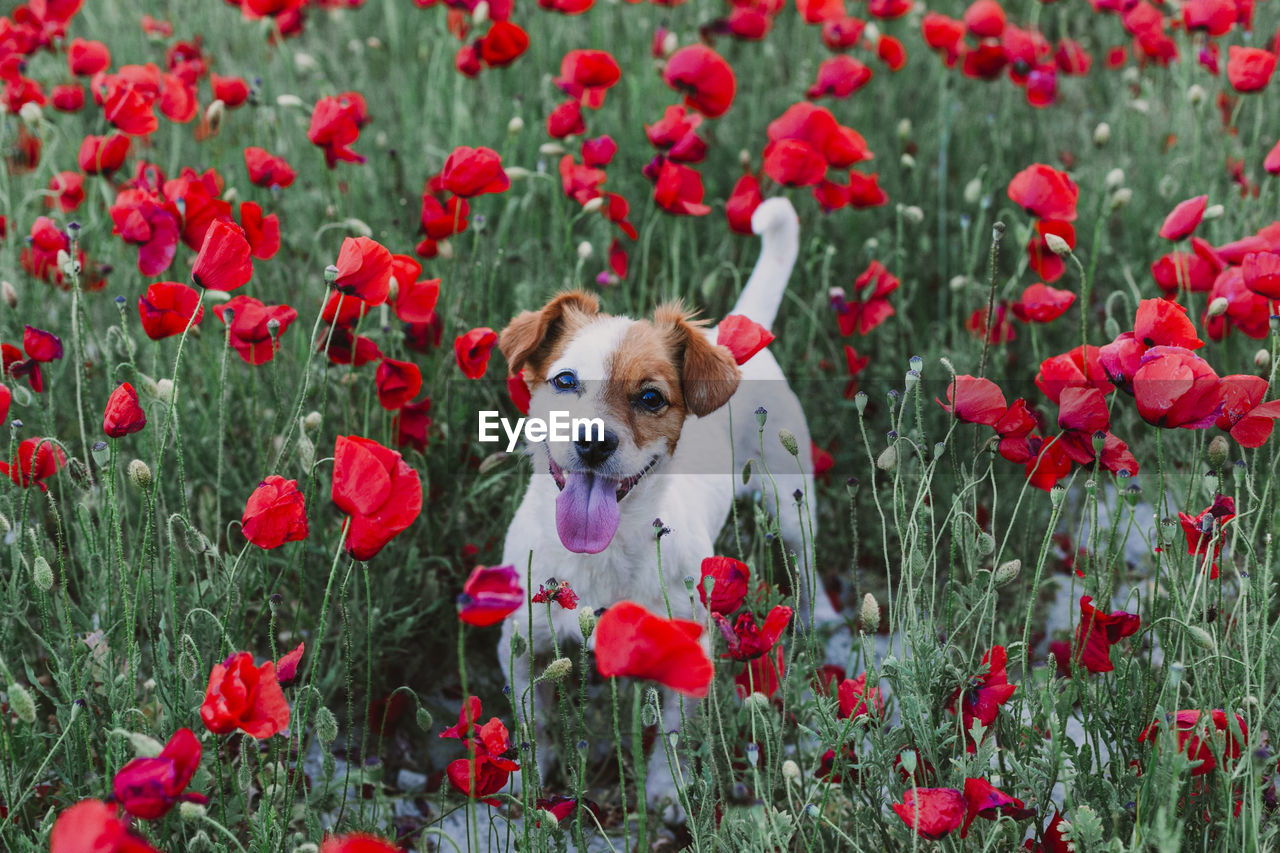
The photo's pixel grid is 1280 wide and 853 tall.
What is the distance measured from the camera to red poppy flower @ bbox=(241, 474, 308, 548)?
5.05 feet

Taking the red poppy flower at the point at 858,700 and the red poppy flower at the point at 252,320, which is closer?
the red poppy flower at the point at 858,700

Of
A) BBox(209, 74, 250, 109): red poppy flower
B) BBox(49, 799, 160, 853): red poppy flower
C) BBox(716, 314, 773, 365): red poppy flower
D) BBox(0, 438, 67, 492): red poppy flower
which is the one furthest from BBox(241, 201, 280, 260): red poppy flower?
BBox(49, 799, 160, 853): red poppy flower

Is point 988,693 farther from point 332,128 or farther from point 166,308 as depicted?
point 332,128

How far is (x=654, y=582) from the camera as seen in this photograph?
233cm

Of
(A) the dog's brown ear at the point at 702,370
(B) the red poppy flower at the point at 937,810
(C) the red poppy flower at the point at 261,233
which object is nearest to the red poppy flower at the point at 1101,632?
(B) the red poppy flower at the point at 937,810

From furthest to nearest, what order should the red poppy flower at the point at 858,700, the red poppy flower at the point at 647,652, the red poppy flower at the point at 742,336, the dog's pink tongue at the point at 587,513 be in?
the dog's pink tongue at the point at 587,513
the red poppy flower at the point at 742,336
the red poppy flower at the point at 858,700
the red poppy flower at the point at 647,652

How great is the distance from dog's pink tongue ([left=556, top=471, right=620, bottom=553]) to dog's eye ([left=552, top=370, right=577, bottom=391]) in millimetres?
191

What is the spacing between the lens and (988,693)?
1698 millimetres

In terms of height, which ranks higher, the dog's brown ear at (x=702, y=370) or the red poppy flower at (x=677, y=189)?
the red poppy flower at (x=677, y=189)

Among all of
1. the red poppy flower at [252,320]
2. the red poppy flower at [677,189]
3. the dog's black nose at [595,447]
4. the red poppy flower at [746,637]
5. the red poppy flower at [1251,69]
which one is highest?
the red poppy flower at [1251,69]

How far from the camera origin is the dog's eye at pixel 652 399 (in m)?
2.23

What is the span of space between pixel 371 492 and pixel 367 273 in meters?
0.62

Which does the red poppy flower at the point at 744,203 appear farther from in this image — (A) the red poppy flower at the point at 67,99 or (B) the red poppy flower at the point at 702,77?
(A) the red poppy flower at the point at 67,99

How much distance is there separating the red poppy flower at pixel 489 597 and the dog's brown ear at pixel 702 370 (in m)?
1.03
